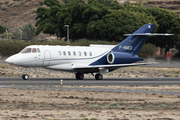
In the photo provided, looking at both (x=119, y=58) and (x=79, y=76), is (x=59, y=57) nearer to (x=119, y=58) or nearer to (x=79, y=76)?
(x=79, y=76)

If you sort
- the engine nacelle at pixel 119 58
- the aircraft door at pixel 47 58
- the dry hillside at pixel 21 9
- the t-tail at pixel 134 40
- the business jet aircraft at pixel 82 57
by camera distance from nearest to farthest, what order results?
the business jet aircraft at pixel 82 57, the aircraft door at pixel 47 58, the engine nacelle at pixel 119 58, the t-tail at pixel 134 40, the dry hillside at pixel 21 9

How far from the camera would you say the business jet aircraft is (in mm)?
35406

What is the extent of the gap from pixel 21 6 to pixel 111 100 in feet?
538

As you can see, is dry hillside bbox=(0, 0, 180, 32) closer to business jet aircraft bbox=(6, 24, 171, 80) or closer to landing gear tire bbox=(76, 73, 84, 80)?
business jet aircraft bbox=(6, 24, 171, 80)

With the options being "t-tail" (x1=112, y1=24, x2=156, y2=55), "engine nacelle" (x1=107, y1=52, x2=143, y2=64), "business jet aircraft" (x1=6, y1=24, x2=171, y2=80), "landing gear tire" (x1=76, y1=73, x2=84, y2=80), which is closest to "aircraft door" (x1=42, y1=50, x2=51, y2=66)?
"business jet aircraft" (x1=6, y1=24, x2=171, y2=80)

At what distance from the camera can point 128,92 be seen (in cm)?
2402

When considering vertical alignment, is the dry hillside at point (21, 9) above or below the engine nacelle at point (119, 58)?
above

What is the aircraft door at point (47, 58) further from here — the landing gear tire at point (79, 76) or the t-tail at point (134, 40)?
the t-tail at point (134, 40)

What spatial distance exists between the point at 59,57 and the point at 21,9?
474 ft

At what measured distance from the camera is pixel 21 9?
177 metres

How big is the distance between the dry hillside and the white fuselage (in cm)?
11944

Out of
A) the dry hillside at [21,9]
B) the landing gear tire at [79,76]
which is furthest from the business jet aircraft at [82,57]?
the dry hillside at [21,9]

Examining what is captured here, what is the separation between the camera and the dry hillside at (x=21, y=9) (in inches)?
6403

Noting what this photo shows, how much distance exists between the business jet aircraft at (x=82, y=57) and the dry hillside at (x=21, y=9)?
119 metres
